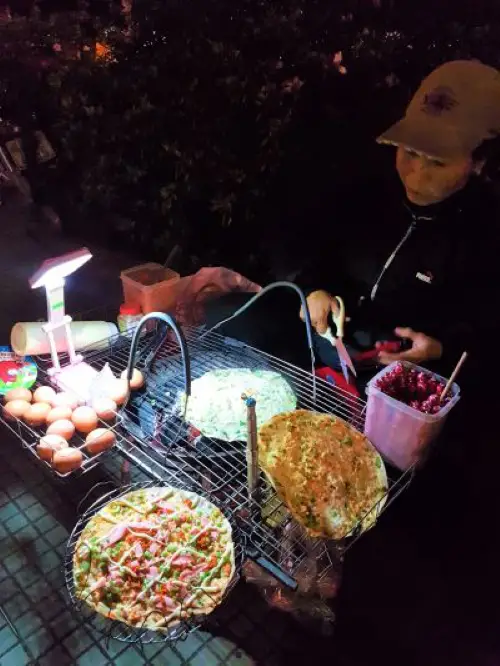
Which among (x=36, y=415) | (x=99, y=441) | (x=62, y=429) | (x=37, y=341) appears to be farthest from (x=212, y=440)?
(x=37, y=341)

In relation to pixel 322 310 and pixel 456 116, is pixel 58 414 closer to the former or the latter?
pixel 322 310

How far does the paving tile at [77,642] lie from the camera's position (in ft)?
5.04

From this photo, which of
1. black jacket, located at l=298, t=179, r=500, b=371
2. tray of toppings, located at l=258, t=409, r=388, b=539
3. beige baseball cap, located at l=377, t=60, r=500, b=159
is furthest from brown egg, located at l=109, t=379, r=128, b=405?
beige baseball cap, located at l=377, t=60, r=500, b=159

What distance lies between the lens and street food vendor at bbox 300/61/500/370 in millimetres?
1956

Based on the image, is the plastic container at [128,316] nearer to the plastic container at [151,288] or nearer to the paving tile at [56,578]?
the plastic container at [151,288]

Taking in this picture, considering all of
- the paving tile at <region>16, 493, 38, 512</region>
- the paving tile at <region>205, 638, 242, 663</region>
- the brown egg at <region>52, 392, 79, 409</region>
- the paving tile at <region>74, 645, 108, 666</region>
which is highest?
the brown egg at <region>52, 392, 79, 409</region>

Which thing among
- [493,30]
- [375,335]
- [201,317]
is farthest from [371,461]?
[493,30]

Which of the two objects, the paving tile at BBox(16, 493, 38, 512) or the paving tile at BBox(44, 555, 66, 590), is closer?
the paving tile at BBox(44, 555, 66, 590)

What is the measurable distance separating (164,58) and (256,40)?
21.1 inches

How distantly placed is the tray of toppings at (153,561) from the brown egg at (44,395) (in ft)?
1.47

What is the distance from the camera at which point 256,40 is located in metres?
2.95

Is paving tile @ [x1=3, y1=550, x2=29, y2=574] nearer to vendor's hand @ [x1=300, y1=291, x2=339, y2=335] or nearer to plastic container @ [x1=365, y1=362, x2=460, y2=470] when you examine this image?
plastic container @ [x1=365, y1=362, x2=460, y2=470]

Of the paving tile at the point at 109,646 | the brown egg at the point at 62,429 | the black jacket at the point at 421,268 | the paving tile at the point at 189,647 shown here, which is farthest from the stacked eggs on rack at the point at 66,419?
the black jacket at the point at 421,268

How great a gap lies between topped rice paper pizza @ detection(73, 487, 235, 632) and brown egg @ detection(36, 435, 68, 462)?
0.78 feet
